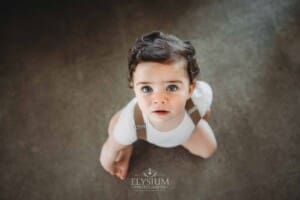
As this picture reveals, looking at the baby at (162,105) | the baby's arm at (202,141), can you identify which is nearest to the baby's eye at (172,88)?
the baby at (162,105)

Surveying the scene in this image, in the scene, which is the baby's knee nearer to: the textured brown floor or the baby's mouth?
the textured brown floor

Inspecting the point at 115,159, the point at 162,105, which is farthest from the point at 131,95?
the point at 162,105

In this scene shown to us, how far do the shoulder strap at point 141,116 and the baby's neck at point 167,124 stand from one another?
0.02 m

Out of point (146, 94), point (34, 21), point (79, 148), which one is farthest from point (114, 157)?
point (34, 21)

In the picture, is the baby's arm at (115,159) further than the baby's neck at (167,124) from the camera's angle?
Yes

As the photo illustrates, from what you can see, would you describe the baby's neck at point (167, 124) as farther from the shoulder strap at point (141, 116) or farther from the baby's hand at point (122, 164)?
the baby's hand at point (122, 164)

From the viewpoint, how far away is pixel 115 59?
1140 millimetres

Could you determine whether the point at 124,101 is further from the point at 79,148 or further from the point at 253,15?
the point at 253,15

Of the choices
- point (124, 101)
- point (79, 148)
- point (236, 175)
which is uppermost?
point (124, 101)

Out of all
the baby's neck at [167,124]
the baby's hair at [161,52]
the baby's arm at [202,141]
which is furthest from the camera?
the baby's arm at [202,141]

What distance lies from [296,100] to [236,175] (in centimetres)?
30

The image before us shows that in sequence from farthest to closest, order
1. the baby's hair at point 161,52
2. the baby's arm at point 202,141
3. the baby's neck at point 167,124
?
the baby's arm at point 202,141
the baby's neck at point 167,124
the baby's hair at point 161,52

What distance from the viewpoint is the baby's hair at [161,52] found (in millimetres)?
740

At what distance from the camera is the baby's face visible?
0.75m
